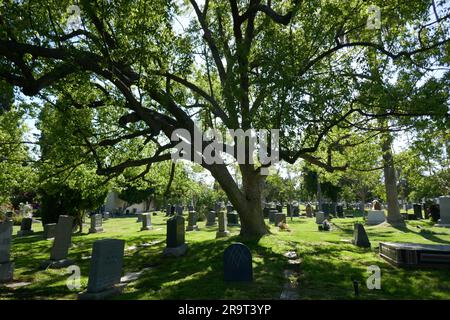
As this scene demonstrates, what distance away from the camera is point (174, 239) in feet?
43.4

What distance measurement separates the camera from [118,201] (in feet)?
239

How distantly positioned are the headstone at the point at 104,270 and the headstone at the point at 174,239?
453 cm

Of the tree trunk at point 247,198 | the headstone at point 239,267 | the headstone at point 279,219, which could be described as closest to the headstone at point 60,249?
the tree trunk at point 247,198

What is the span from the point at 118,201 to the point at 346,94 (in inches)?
2675

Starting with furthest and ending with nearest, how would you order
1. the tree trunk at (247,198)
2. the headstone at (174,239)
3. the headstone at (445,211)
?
the headstone at (445,211) < the tree trunk at (247,198) < the headstone at (174,239)

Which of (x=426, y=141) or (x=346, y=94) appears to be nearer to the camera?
(x=346, y=94)

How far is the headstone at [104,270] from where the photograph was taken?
749 cm

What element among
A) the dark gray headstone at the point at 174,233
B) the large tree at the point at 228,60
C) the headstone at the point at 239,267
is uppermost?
the large tree at the point at 228,60

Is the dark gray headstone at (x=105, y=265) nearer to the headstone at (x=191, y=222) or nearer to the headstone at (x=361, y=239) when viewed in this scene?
the headstone at (x=361, y=239)

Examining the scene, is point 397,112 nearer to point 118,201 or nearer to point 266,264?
point 266,264

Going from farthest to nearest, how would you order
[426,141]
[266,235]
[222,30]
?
[222,30], [266,235], [426,141]

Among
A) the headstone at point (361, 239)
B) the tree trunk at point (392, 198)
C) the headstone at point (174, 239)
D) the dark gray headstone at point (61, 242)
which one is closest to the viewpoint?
the dark gray headstone at point (61, 242)

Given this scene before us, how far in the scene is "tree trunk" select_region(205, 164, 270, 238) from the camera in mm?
13750
